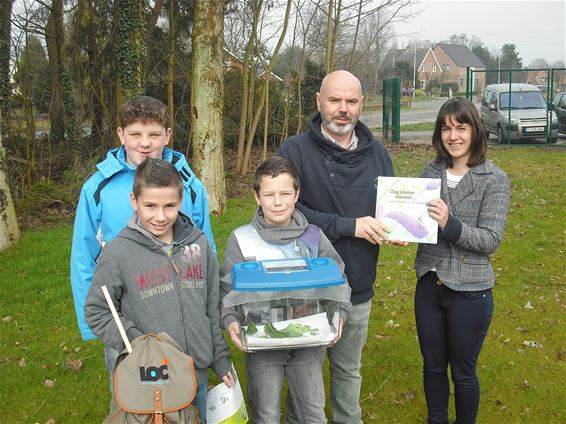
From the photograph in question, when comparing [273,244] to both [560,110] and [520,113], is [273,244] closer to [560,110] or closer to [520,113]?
[520,113]

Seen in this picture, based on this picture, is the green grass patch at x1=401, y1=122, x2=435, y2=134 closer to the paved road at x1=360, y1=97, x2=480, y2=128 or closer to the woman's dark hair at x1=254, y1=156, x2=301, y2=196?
the paved road at x1=360, y1=97, x2=480, y2=128

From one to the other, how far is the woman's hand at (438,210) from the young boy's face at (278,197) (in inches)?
30.5

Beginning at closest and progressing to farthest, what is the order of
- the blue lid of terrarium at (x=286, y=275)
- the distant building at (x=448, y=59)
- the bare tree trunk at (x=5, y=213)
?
the blue lid of terrarium at (x=286, y=275) → the bare tree trunk at (x=5, y=213) → the distant building at (x=448, y=59)

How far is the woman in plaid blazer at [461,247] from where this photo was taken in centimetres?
303

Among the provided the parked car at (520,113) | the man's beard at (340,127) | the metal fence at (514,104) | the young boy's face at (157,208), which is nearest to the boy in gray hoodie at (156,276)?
the young boy's face at (157,208)

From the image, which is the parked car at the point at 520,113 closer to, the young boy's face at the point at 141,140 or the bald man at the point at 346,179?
the bald man at the point at 346,179

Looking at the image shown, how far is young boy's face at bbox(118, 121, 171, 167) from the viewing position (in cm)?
282

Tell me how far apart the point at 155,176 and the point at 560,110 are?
1990 cm

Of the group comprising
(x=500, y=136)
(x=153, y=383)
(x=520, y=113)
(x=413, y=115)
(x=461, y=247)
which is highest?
(x=413, y=115)

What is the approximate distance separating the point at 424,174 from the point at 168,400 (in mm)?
1998

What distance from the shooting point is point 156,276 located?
2512 millimetres

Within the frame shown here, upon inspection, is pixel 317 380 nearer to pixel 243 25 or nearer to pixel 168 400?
pixel 168 400

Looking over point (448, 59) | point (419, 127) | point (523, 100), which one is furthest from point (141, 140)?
point (448, 59)

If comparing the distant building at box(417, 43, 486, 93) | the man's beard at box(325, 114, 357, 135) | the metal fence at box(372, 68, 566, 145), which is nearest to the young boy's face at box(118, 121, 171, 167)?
the man's beard at box(325, 114, 357, 135)
